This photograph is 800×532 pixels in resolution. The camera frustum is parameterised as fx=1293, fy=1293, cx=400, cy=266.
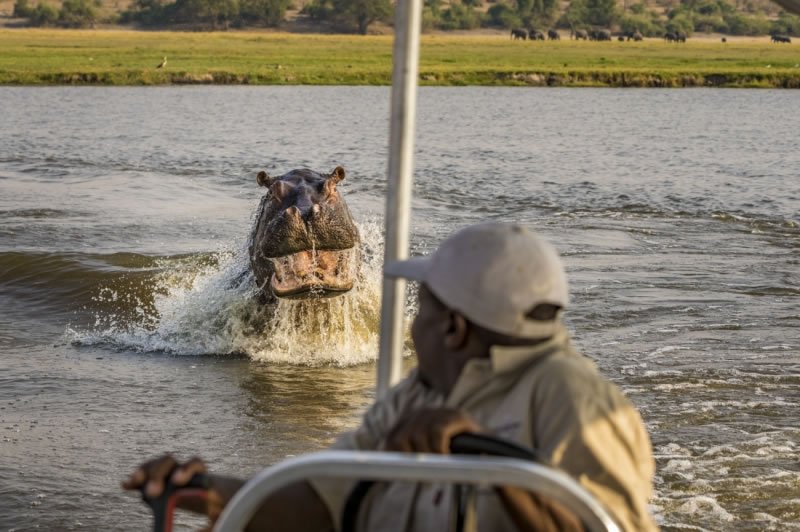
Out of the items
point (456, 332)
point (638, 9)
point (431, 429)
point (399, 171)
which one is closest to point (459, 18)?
point (638, 9)

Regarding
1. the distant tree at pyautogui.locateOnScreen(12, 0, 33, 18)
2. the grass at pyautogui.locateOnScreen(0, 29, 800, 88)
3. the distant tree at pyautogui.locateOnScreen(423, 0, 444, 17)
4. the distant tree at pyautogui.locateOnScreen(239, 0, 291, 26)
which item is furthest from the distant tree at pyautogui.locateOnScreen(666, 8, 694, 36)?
the distant tree at pyautogui.locateOnScreen(12, 0, 33, 18)

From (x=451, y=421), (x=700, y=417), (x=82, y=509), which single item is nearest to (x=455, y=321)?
(x=451, y=421)

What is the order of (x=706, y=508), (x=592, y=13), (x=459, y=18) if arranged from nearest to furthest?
(x=706, y=508) < (x=459, y=18) < (x=592, y=13)

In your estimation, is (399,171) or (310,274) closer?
(399,171)

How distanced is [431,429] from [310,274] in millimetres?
5952

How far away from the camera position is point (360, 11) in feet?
305

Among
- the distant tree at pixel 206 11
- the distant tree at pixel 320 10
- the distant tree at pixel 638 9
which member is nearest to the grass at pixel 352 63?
the distant tree at pixel 206 11

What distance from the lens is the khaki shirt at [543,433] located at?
2168mm

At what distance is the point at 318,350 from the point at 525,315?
6.29 metres

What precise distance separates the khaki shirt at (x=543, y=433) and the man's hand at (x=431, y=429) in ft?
0.49

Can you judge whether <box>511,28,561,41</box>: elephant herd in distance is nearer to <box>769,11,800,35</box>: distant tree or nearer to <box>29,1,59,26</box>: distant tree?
<box>769,11,800,35</box>: distant tree

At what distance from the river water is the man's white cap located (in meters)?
3.25

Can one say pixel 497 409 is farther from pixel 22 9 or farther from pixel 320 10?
pixel 22 9

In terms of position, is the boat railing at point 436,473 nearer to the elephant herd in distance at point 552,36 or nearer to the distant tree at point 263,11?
the elephant herd in distance at point 552,36
